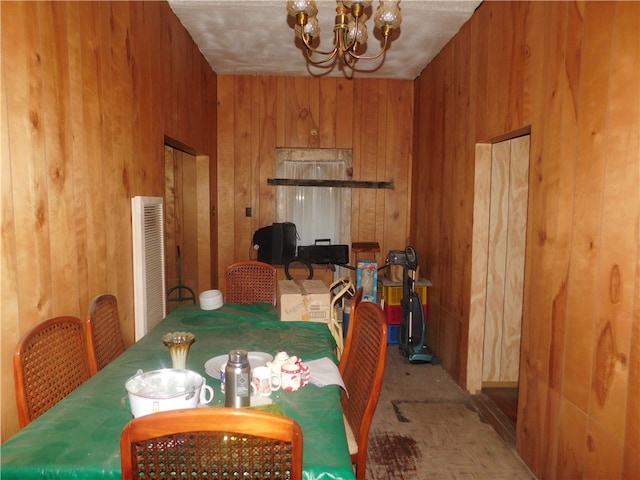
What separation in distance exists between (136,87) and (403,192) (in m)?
3.17

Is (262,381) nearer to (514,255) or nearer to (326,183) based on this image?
(514,255)

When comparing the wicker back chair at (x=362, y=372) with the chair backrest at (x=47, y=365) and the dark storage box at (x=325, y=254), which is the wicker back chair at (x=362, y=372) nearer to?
the chair backrest at (x=47, y=365)

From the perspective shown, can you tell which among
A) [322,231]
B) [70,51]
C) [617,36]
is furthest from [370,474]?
[322,231]

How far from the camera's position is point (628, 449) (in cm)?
156

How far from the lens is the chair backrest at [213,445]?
82cm

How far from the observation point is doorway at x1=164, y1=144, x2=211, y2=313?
4.29 m

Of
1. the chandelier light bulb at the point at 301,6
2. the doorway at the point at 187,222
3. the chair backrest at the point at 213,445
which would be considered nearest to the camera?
the chair backrest at the point at 213,445

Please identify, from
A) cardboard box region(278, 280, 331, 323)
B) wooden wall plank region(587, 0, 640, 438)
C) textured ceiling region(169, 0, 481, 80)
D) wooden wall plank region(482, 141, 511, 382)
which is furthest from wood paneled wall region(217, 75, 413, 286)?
wooden wall plank region(587, 0, 640, 438)

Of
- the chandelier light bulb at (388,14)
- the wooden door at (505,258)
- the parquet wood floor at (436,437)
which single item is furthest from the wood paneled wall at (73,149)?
the wooden door at (505,258)

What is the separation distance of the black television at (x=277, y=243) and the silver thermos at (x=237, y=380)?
10.2 feet

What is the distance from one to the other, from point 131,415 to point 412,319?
294 centimetres

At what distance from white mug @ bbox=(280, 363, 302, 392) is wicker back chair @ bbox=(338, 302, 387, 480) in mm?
278

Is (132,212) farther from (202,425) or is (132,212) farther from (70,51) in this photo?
(202,425)

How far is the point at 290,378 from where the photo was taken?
1.49 m
